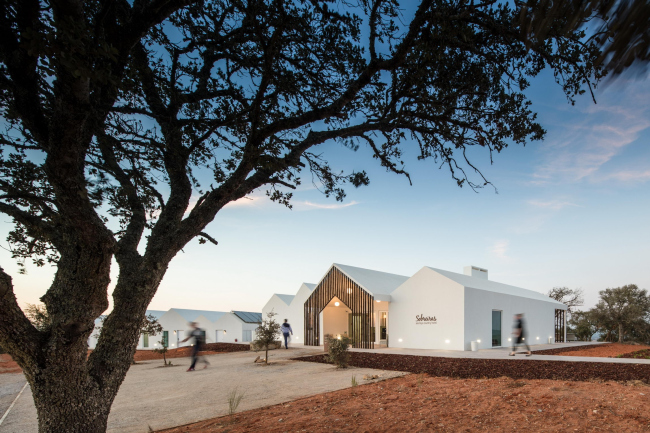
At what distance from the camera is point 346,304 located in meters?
20.4

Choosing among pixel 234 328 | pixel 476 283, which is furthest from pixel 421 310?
pixel 234 328

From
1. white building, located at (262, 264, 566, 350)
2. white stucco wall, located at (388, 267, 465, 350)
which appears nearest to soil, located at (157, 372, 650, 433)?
white stucco wall, located at (388, 267, 465, 350)

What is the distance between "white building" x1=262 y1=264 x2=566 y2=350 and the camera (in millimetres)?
17250

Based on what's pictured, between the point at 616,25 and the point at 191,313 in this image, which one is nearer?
the point at 616,25

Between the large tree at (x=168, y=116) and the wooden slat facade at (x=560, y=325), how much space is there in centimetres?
2677

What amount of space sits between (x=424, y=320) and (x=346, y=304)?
4.31m

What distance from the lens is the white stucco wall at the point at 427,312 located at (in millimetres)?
17031

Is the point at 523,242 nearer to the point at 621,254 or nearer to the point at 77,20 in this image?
the point at 621,254

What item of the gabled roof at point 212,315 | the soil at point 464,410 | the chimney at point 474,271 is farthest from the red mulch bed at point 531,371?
the gabled roof at point 212,315

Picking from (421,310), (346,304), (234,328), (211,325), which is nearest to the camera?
(421,310)

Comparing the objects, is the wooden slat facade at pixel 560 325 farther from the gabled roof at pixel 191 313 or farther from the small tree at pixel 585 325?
the gabled roof at pixel 191 313

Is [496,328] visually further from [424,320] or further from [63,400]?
[63,400]

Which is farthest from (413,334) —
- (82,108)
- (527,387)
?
(82,108)

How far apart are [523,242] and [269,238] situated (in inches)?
446
